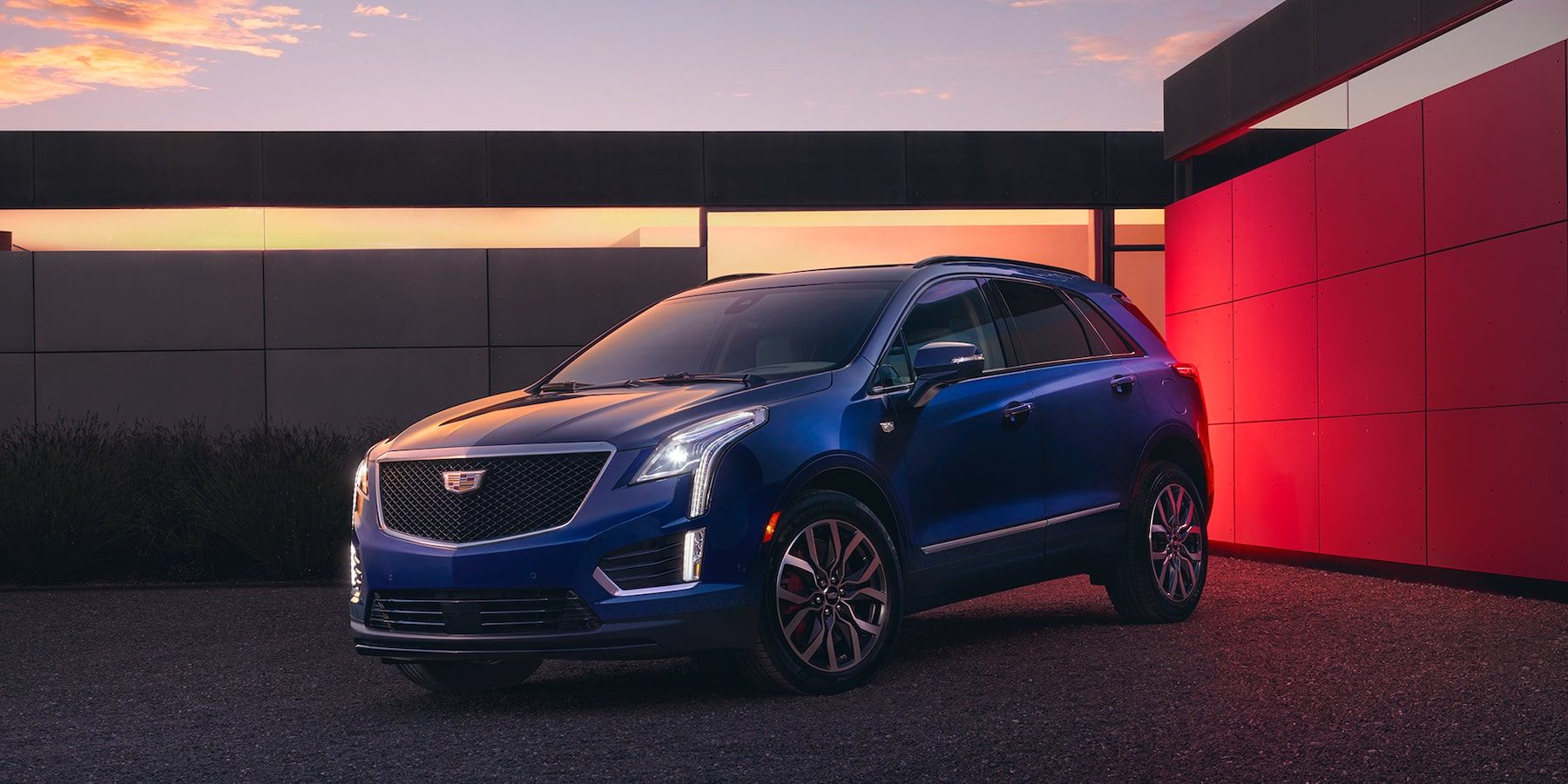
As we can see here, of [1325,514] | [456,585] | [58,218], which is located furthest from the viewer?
[58,218]

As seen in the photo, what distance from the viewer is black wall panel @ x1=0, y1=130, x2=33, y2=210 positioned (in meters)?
20.2

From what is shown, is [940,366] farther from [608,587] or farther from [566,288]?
[566,288]

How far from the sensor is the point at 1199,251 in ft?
48.8

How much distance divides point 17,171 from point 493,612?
16.8 metres

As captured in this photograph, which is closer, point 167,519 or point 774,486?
point 774,486

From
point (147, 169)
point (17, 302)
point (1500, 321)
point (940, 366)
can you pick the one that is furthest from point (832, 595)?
point (17, 302)

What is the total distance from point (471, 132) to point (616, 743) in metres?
15.7

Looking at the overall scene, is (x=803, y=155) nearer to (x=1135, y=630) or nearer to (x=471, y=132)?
(x=471, y=132)

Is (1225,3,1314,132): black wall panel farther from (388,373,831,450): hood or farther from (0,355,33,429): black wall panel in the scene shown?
(0,355,33,429): black wall panel

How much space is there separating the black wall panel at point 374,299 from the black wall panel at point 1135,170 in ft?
26.7

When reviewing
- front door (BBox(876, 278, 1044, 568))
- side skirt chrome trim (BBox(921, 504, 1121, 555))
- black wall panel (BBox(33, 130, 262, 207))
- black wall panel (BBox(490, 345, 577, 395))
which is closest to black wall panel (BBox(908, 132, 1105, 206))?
black wall panel (BBox(490, 345, 577, 395))

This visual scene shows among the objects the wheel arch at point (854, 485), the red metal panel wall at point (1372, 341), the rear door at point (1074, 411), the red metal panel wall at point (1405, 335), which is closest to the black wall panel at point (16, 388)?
the red metal panel wall at point (1405, 335)

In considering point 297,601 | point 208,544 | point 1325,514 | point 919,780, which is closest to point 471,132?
point 208,544

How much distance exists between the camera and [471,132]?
2042 cm
